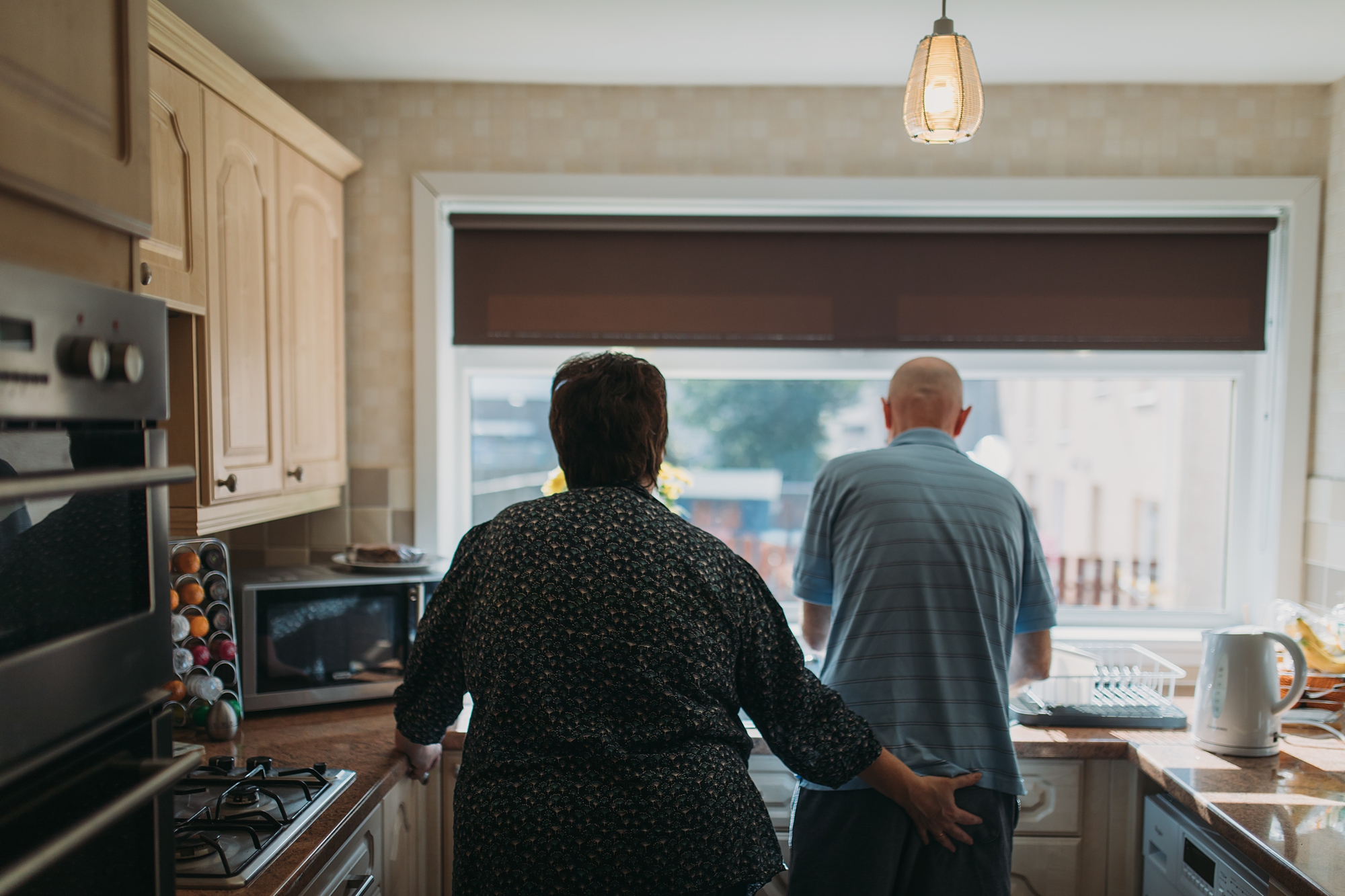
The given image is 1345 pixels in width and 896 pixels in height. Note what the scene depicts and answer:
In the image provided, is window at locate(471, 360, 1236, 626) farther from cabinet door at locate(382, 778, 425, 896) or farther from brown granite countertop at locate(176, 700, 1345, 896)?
cabinet door at locate(382, 778, 425, 896)

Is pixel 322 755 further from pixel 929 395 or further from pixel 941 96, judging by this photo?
pixel 941 96

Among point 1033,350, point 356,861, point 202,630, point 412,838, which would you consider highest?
point 1033,350

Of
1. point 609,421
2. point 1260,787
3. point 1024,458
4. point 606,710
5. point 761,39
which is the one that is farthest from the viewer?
point 1024,458

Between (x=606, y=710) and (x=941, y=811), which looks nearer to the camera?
(x=606, y=710)

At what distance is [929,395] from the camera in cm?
171

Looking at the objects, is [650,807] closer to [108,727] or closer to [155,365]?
[108,727]

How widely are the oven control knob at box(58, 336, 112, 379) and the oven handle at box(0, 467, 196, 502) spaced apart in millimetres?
80

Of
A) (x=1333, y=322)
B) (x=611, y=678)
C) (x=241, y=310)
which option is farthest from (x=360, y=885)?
(x=1333, y=322)

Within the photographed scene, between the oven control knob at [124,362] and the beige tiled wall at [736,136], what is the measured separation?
1.63 meters

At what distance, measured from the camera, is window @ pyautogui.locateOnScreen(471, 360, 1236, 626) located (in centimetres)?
254

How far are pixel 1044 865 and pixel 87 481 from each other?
6.54 ft

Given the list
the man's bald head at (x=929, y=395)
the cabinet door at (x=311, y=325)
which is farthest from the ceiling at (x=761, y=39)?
the man's bald head at (x=929, y=395)

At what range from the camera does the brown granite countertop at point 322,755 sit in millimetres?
1251

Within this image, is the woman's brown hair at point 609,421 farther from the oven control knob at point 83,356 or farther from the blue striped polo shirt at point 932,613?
the oven control knob at point 83,356
